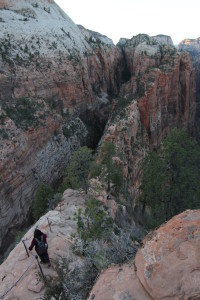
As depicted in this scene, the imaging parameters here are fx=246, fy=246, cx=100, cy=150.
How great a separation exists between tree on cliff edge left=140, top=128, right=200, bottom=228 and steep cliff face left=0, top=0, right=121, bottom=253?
1306 cm

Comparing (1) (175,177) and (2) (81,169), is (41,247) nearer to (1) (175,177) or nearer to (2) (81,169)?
(1) (175,177)

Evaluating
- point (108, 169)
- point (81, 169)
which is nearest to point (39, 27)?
point (108, 169)

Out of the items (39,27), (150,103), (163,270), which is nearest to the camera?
(163,270)

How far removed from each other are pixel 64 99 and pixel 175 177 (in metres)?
24.5

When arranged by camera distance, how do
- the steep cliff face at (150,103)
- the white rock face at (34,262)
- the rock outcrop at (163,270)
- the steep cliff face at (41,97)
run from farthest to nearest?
the steep cliff face at (150,103) → the steep cliff face at (41,97) → the white rock face at (34,262) → the rock outcrop at (163,270)

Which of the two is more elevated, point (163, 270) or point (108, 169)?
point (163, 270)

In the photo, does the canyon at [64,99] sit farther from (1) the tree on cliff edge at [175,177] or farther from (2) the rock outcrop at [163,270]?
(2) the rock outcrop at [163,270]

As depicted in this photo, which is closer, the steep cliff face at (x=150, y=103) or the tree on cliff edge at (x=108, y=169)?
the tree on cliff edge at (x=108, y=169)

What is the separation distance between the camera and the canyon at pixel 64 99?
78.6 feet

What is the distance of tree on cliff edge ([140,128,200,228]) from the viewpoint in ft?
46.4

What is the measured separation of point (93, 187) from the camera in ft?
57.0

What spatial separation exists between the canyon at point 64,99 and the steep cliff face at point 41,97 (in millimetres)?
114

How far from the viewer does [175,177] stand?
565 inches

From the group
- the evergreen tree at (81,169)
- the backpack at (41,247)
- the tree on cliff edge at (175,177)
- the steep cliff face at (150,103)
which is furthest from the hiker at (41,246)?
the steep cliff face at (150,103)
